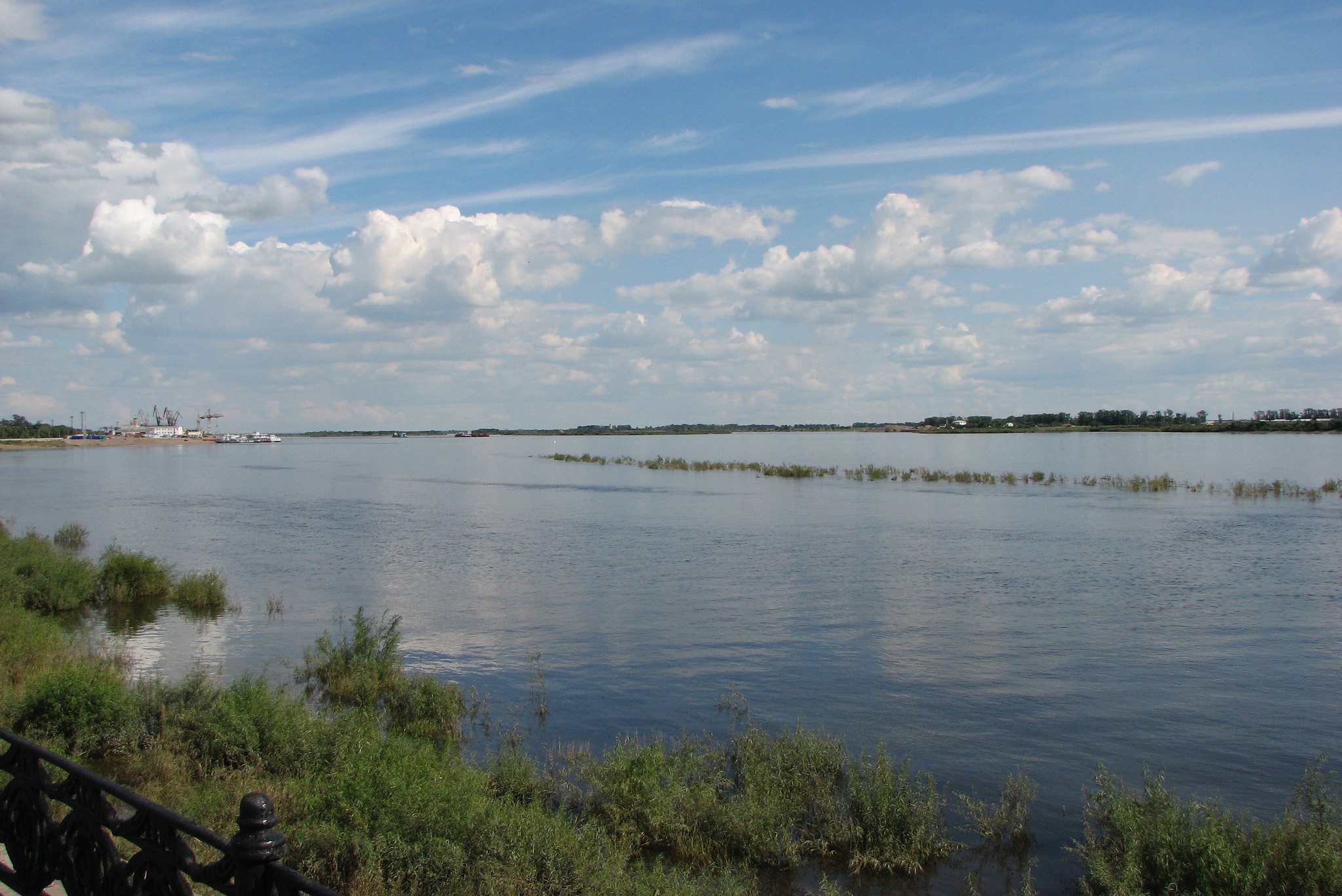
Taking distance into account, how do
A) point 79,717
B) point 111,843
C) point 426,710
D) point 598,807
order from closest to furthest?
point 111,843 → point 598,807 → point 79,717 → point 426,710

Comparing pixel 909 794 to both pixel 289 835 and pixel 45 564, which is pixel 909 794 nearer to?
pixel 289 835

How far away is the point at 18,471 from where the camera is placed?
87625 mm

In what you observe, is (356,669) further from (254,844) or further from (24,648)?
(254,844)

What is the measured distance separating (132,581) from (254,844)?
23.6m

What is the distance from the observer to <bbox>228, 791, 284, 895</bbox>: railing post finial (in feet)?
11.5

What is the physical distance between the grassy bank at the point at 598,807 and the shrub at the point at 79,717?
2cm

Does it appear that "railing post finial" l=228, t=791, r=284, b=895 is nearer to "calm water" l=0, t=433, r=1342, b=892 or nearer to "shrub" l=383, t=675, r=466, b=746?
"calm water" l=0, t=433, r=1342, b=892

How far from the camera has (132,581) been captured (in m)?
23.4

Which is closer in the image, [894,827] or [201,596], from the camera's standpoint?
[894,827]

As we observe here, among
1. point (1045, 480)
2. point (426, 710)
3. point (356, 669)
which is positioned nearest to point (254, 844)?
point (426, 710)

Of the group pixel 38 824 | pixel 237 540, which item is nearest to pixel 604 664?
pixel 38 824

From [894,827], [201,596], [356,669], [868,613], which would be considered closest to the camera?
[894,827]

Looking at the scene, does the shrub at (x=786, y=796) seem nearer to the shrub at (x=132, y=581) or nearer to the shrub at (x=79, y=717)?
the shrub at (x=79, y=717)

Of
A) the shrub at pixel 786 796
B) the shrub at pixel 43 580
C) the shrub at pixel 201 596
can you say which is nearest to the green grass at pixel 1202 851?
the shrub at pixel 786 796
